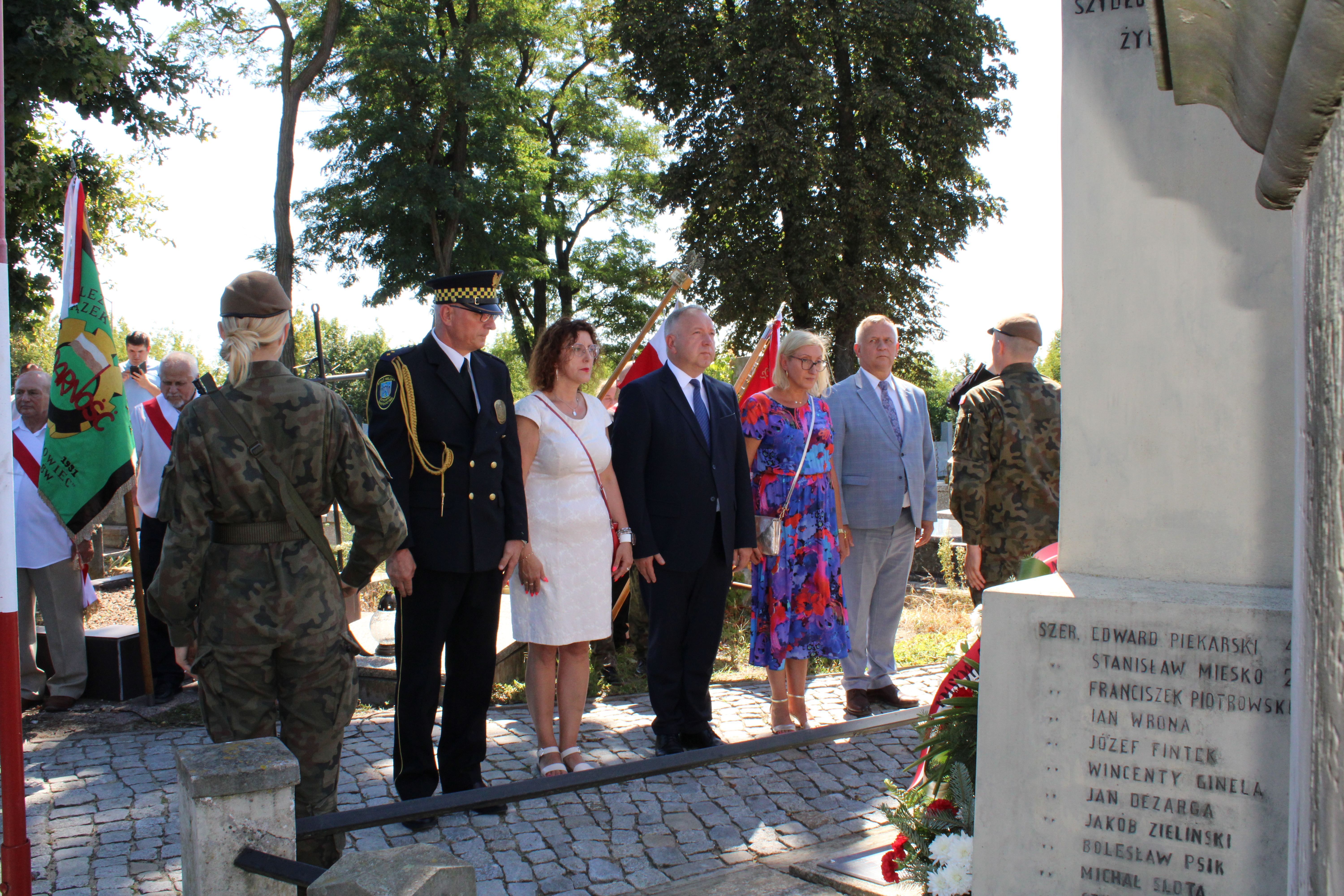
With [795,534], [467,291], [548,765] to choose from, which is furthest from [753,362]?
[548,765]

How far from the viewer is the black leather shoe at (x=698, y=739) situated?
5086 millimetres

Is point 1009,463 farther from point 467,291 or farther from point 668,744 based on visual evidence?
point 467,291

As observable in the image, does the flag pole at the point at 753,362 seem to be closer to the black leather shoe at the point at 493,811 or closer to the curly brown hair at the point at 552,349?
the curly brown hair at the point at 552,349

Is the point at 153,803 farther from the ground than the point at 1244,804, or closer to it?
closer to it

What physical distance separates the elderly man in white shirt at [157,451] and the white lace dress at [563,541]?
9.37 ft

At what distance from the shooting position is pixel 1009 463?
519cm

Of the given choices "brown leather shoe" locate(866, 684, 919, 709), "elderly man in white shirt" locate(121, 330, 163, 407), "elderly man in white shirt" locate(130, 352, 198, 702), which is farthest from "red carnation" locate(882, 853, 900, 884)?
"elderly man in white shirt" locate(121, 330, 163, 407)

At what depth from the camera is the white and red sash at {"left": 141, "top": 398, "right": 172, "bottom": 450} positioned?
259 inches

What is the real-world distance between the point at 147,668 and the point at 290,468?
3.67 m

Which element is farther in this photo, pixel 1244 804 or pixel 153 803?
pixel 153 803

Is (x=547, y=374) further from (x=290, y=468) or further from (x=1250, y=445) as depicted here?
(x=1250, y=445)

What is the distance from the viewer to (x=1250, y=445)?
245cm

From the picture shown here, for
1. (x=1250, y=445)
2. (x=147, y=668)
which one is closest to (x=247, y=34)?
(x=147, y=668)

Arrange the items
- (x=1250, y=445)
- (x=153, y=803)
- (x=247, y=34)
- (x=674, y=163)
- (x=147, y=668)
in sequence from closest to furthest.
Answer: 1. (x=1250, y=445)
2. (x=153, y=803)
3. (x=147, y=668)
4. (x=247, y=34)
5. (x=674, y=163)
